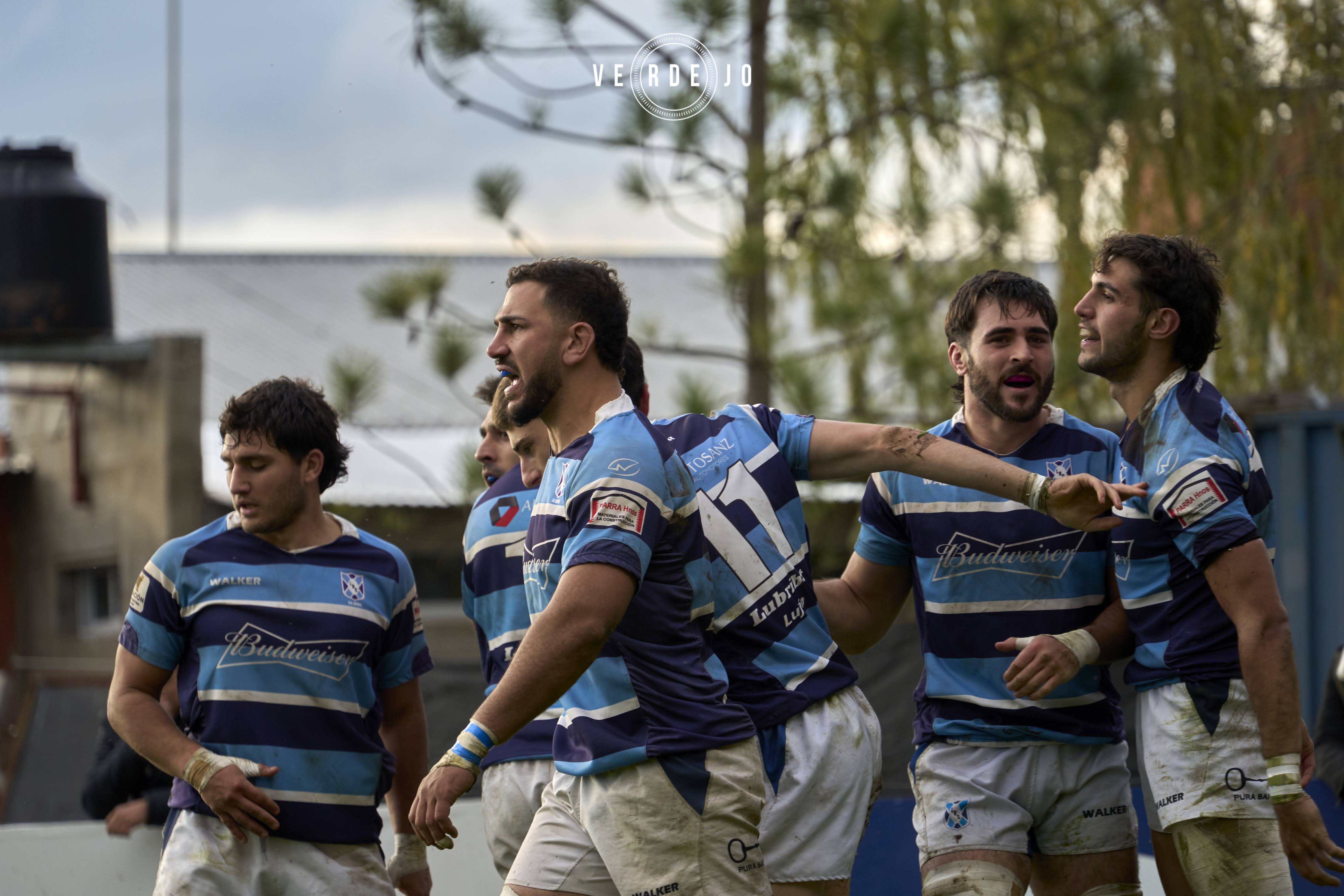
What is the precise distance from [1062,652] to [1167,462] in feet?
1.71

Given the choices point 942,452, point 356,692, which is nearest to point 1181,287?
point 942,452

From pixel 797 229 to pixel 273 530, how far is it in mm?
5198

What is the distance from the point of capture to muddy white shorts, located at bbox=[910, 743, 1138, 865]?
363 centimetres

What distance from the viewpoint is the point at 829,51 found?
9742 millimetres

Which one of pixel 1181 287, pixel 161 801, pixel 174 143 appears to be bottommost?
pixel 161 801

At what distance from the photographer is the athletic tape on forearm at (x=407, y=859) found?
4102mm

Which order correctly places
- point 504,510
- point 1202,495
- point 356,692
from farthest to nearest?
1. point 504,510
2. point 356,692
3. point 1202,495

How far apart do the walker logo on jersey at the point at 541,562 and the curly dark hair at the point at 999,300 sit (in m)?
1.38

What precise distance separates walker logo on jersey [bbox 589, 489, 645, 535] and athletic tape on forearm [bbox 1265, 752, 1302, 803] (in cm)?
151

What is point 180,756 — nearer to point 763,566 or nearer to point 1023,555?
point 763,566

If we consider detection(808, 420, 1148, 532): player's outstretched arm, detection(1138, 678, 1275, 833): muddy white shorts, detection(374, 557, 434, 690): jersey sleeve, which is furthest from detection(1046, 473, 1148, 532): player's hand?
detection(374, 557, 434, 690): jersey sleeve

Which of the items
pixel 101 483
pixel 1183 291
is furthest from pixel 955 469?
pixel 101 483

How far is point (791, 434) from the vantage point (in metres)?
3.51

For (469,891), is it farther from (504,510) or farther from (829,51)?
(829,51)
